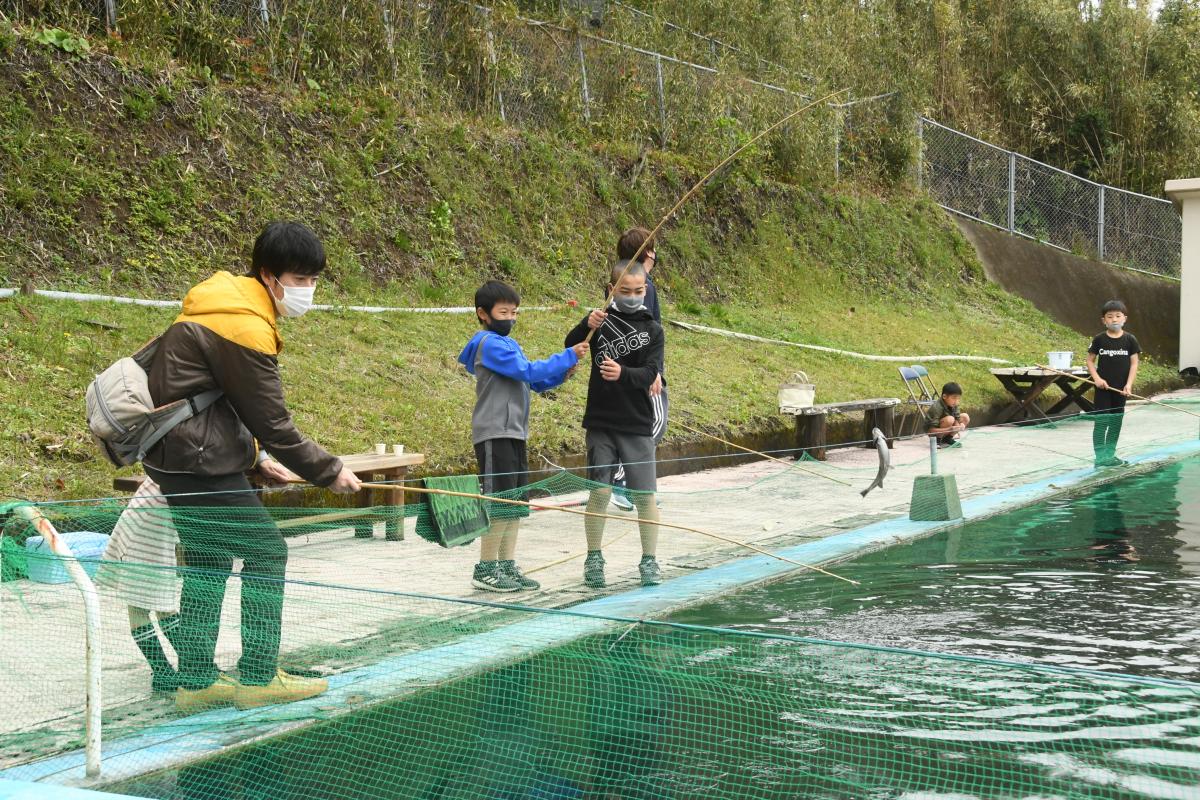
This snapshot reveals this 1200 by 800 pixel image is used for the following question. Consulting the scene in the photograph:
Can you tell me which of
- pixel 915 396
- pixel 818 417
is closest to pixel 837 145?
pixel 915 396

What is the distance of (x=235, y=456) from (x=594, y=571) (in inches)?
91.2

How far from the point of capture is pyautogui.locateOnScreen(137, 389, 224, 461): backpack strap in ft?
12.2

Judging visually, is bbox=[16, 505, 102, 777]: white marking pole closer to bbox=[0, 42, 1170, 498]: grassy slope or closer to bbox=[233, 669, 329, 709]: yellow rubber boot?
bbox=[233, 669, 329, 709]: yellow rubber boot

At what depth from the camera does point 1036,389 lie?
A: 14.2 metres

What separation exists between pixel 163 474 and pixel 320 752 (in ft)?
3.28

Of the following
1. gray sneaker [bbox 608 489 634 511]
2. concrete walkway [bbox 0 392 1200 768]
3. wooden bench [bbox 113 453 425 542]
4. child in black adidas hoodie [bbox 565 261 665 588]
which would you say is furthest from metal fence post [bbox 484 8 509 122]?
child in black adidas hoodie [bbox 565 261 665 588]

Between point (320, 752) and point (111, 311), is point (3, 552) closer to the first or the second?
point (320, 752)

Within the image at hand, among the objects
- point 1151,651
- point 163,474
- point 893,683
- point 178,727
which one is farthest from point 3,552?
point 1151,651

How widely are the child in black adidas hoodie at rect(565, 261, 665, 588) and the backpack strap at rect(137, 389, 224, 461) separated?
92.2 inches

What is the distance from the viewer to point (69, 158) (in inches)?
377

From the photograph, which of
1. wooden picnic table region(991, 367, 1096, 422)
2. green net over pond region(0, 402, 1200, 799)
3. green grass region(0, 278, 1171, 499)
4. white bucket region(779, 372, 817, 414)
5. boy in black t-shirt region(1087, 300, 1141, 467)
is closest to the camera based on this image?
green net over pond region(0, 402, 1200, 799)

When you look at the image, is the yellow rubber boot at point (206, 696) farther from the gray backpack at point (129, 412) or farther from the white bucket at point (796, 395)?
the white bucket at point (796, 395)

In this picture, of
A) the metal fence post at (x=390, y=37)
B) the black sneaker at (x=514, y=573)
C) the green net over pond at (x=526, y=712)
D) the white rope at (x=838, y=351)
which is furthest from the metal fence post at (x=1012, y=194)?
the green net over pond at (x=526, y=712)

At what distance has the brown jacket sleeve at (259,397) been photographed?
12.2 ft
